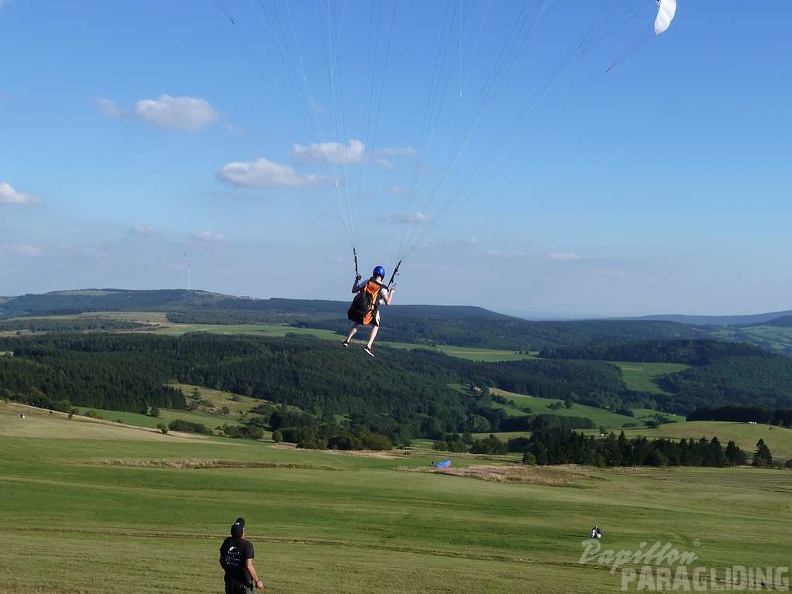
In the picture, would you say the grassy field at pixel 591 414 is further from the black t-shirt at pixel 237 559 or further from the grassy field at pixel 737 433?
the black t-shirt at pixel 237 559

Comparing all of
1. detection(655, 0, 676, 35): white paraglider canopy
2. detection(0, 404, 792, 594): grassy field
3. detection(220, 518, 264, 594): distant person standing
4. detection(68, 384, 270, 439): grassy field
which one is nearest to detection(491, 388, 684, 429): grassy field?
detection(68, 384, 270, 439): grassy field

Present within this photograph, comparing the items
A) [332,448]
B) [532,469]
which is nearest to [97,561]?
[532,469]

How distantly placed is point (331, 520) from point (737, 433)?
345 feet

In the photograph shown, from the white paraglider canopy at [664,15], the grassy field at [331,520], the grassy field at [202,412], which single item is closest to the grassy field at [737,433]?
the grassy field at [331,520]

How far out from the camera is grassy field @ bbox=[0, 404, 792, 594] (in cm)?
2127

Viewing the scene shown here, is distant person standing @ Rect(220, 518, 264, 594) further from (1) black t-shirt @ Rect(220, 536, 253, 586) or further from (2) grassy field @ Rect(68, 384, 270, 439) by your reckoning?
(2) grassy field @ Rect(68, 384, 270, 439)

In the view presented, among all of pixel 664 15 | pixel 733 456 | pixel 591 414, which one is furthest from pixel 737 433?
pixel 664 15

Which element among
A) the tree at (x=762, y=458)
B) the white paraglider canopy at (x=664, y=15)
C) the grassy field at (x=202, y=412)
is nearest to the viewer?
the white paraglider canopy at (x=664, y=15)

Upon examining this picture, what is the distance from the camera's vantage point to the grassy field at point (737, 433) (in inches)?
4432

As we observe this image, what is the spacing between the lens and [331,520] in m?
34.7

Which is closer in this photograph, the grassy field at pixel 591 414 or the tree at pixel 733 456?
the tree at pixel 733 456

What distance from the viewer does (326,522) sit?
112ft

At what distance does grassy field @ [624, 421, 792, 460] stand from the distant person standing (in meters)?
108

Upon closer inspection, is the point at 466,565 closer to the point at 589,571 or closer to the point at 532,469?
the point at 589,571
